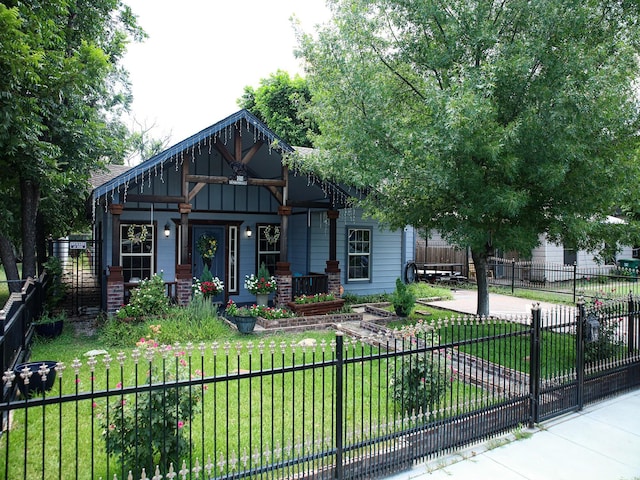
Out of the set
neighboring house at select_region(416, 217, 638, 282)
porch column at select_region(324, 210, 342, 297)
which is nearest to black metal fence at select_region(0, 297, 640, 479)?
porch column at select_region(324, 210, 342, 297)

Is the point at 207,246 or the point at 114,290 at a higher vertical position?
the point at 207,246

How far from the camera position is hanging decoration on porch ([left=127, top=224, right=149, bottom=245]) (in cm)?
1239

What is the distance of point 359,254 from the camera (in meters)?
15.5

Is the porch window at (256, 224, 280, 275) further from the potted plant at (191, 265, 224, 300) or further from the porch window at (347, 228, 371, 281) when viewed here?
the potted plant at (191, 265, 224, 300)

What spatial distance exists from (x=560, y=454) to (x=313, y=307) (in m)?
7.20

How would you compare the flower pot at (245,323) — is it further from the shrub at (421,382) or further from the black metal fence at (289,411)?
the shrub at (421,382)

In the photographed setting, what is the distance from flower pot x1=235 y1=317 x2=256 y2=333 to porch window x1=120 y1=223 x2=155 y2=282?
4.30 m

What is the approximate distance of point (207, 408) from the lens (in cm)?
577

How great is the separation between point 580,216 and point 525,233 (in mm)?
1082

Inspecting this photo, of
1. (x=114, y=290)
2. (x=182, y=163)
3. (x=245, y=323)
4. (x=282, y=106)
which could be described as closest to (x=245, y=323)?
(x=245, y=323)

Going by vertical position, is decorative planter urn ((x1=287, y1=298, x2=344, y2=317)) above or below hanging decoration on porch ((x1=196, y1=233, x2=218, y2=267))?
below

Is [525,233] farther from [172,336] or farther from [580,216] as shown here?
[172,336]

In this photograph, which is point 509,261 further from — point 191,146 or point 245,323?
point 191,146

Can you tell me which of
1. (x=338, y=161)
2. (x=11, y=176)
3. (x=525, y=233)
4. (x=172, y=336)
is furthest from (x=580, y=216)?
(x=11, y=176)
